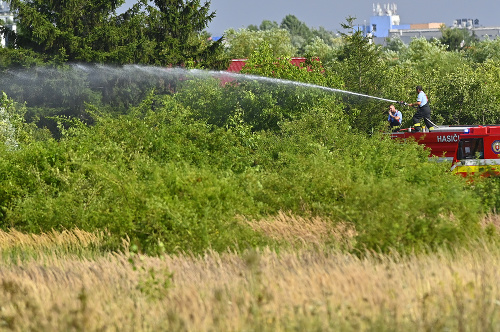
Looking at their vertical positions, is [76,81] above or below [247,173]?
above

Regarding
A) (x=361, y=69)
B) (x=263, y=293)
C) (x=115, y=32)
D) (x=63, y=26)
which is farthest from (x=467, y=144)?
(x=63, y=26)

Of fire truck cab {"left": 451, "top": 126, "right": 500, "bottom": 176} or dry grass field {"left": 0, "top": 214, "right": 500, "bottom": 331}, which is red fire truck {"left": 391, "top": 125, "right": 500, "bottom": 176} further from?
dry grass field {"left": 0, "top": 214, "right": 500, "bottom": 331}

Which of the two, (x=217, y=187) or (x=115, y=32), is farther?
(x=115, y=32)

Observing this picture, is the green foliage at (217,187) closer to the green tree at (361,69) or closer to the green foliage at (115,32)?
the green tree at (361,69)

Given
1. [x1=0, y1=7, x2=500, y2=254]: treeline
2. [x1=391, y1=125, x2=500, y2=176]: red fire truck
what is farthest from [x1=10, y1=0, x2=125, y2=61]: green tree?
[x1=391, y1=125, x2=500, y2=176]: red fire truck

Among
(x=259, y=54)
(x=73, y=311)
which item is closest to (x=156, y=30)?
(x=259, y=54)

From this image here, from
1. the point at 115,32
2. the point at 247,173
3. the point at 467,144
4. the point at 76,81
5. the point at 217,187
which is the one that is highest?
the point at 115,32

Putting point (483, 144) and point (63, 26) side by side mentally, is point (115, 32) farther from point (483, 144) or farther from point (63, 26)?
point (483, 144)

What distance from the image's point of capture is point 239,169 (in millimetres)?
17078

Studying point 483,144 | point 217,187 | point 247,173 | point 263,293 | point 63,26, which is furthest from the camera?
point 63,26

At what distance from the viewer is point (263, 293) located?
7.36 m

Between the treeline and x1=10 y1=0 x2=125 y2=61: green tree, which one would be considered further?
x1=10 y1=0 x2=125 y2=61: green tree

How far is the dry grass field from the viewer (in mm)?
6621

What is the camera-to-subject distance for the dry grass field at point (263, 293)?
662cm
